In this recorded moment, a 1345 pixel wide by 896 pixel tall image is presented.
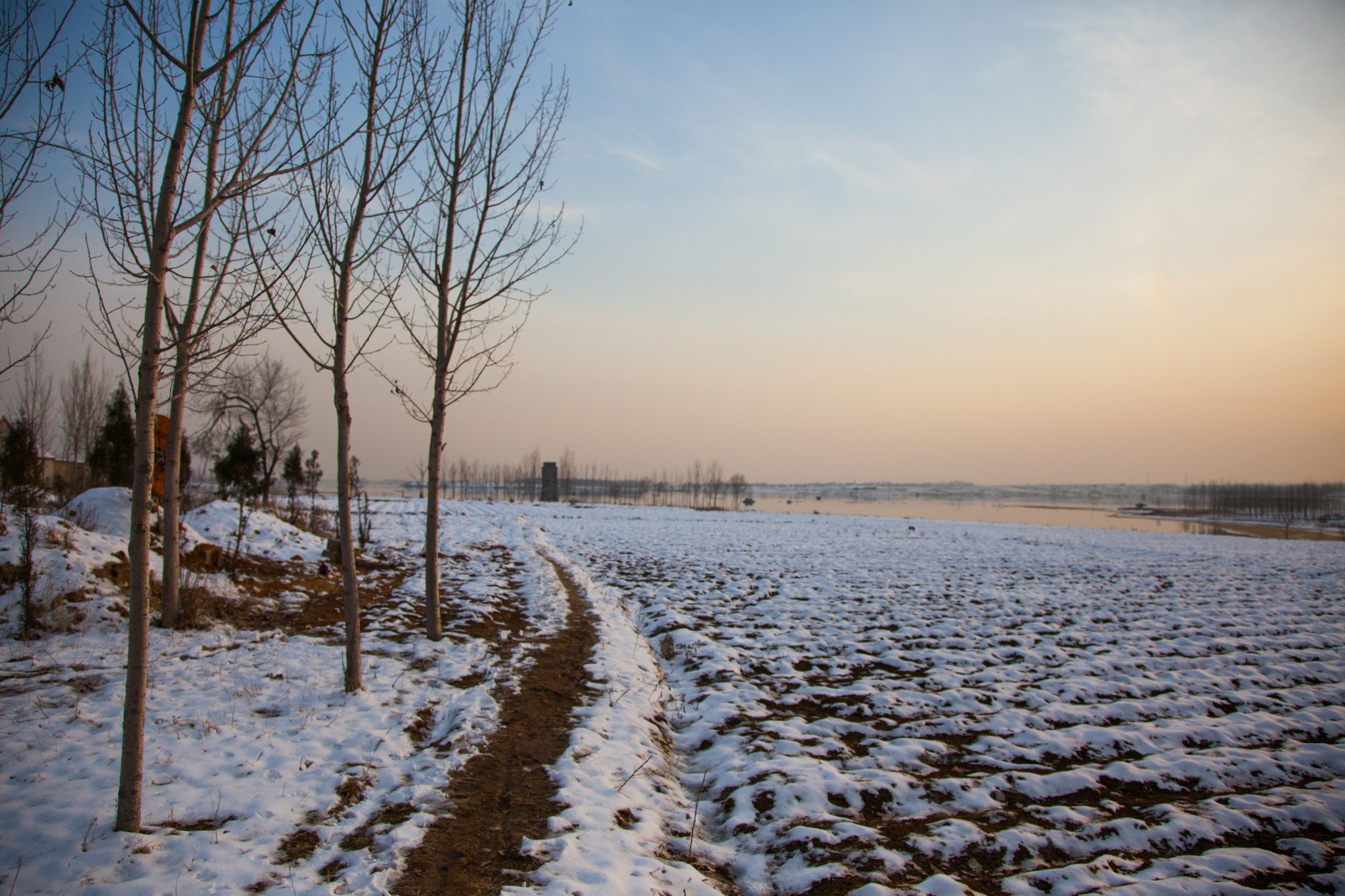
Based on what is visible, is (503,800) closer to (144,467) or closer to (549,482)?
(144,467)

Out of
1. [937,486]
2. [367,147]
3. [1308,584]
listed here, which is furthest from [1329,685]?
[937,486]

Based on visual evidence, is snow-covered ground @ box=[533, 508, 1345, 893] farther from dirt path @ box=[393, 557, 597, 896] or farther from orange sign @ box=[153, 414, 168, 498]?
orange sign @ box=[153, 414, 168, 498]

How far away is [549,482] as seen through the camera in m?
60.9

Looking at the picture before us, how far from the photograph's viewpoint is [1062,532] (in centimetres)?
3022

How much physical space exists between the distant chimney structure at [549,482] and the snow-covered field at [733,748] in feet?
164

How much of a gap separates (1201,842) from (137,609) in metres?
6.35

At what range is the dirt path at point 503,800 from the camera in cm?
326

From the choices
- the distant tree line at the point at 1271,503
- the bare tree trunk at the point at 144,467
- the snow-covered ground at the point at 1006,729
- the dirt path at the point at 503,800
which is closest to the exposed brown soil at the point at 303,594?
the dirt path at the point at 503,800

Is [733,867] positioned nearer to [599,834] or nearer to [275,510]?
[599,834]

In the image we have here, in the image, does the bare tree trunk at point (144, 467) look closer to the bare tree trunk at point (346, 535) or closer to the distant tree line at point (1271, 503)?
the bare tree trunk at point (346, 535)

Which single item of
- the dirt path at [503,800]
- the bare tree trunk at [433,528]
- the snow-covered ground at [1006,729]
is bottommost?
the snow-covered ground at [1006,729]

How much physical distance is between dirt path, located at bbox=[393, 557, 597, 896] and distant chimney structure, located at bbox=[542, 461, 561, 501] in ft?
178

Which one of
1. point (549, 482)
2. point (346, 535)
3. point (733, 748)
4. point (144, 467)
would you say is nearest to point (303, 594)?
point (346, 535)

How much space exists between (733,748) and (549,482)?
5705 centimetres
